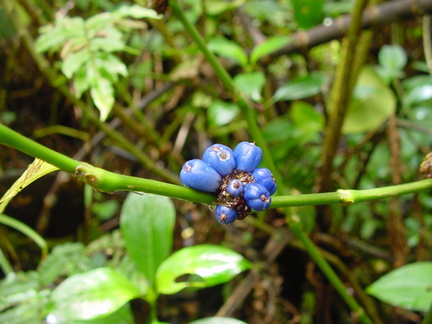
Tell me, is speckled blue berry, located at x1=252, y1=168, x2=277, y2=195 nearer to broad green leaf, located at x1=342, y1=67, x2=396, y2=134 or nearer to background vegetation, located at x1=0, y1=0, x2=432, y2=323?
background vegetation, located at x1=0, y1=0, x2=432, y2=323

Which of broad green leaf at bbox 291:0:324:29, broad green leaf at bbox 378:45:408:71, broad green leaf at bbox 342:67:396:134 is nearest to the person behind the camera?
broad green leaf at bbox 291:0:324:29

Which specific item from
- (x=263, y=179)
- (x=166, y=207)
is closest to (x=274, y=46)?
(x=166, y=207)

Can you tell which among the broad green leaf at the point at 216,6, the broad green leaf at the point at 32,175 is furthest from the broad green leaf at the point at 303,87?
the broad green leaf at the point at 32,175

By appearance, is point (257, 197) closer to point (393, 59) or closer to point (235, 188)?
point (235, 188)

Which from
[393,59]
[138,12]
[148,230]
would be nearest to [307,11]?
[393,59]

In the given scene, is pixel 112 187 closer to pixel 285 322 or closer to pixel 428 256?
pixel 285 322

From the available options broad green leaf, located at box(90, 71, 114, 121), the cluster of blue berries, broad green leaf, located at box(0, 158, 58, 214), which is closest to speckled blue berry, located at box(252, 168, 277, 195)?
the cluster of blue berries
